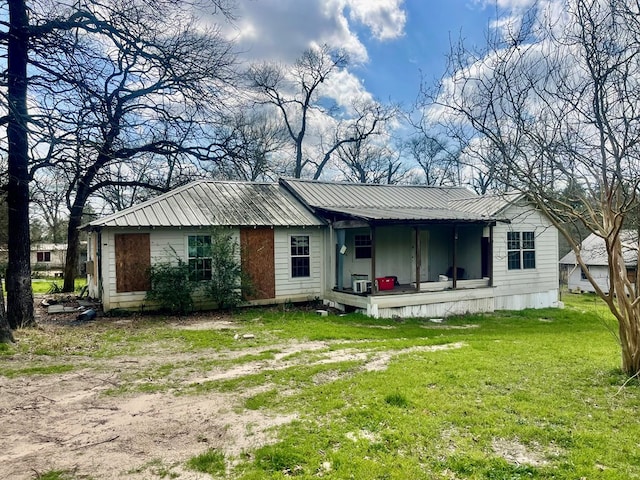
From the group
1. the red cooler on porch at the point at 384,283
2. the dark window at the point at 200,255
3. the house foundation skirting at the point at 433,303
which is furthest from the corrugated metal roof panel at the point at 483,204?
the dark window at the point at 200,255

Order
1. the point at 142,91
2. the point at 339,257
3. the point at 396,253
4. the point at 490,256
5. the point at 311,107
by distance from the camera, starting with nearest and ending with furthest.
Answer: the point at 142,91, the point at 339,257, the point at 490,256, the point at 396,253, the point at 311,107

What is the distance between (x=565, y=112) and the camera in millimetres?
5645

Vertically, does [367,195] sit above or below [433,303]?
above

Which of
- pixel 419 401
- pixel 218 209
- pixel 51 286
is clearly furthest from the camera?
pixel 51 286

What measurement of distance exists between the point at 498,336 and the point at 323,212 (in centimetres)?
666

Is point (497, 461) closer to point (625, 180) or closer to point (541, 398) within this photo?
point (541, 398)

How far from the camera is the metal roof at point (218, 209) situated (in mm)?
11945

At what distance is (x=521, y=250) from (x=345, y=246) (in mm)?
6811

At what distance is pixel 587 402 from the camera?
196 inches

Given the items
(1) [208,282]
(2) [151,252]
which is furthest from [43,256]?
(1) [208,282]

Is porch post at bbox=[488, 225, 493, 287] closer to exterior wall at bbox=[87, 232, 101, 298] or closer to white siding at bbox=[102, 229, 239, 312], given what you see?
white siding at bbox=[102, 229, 239, 312]

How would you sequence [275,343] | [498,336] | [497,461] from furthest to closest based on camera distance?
[498,336] → [275,343] → [497,461]

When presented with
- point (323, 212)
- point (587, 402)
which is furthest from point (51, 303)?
point (587, 402)

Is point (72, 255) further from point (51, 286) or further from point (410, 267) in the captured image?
point (410, 267)
